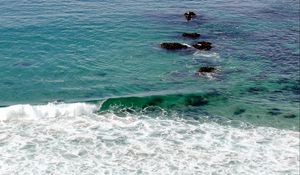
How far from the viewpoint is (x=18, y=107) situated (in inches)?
1639

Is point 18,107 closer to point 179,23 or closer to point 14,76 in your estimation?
point 14,76

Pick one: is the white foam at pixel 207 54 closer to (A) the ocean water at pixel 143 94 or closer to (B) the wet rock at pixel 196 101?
(A) the ocean water at pixel 143 94

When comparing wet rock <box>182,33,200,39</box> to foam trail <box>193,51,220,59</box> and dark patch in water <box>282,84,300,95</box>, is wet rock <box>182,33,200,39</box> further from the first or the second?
dark patch in water <box>282,84,300,95</box>

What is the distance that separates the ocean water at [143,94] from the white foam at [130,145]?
0.27 ft

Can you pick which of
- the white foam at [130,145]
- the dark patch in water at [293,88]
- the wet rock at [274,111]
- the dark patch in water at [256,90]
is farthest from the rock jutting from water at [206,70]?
the white foam at [130,145]

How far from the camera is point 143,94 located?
4481 centimetres

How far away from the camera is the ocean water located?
1423 inches

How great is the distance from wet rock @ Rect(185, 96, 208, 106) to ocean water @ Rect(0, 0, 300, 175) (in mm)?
97

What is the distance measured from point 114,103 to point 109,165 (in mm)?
9538

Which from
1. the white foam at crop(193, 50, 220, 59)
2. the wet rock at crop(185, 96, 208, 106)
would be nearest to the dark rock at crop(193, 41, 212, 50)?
the white foam at crop(193, 50, 220, 59)

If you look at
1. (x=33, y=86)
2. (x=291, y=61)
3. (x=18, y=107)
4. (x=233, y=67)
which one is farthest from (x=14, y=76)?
(x=291, y=61)

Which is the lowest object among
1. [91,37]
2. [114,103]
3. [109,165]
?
[109,165]

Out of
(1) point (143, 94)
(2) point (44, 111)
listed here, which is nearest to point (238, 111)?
(1) point (143, 94)

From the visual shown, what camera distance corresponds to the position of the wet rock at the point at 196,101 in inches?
1724
